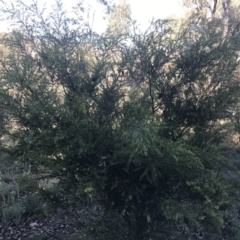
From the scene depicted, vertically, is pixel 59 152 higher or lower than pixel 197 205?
higher

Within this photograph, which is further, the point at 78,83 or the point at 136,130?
the point at 78,83

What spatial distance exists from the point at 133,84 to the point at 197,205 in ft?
4.75

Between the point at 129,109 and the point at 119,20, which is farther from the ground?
the point at 119,20

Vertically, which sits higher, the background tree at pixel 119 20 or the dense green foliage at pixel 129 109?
the background tree at pixel 119 20

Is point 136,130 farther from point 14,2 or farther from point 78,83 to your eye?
point 14,2

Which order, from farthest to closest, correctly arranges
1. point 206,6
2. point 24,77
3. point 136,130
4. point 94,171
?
point 206,6, point 94,171, point 24,77, point 136,130

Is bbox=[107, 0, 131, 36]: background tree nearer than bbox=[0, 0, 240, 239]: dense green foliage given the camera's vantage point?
No

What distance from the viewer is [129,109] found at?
10.2 ft

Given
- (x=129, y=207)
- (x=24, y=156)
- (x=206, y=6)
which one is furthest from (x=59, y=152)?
(x=206, y=6)

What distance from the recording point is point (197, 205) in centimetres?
336

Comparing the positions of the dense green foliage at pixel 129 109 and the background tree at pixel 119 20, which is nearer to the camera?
the dense green foliage at pixel 129 109

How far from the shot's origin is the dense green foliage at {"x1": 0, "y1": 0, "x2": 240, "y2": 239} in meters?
3.17

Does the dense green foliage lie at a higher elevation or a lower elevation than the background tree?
lower

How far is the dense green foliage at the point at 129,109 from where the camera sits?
10.4 ft
